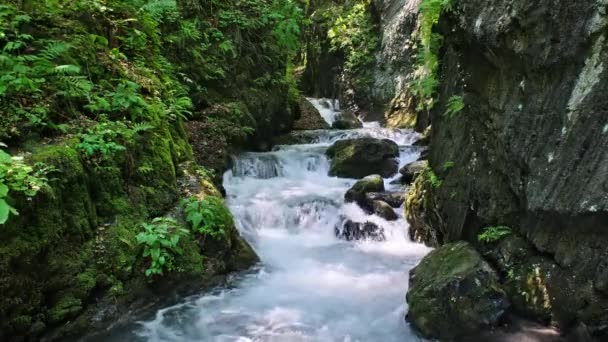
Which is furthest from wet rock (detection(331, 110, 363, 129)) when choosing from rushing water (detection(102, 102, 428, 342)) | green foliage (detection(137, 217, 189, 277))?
green foliage (detection(137, 217, 189, 277))

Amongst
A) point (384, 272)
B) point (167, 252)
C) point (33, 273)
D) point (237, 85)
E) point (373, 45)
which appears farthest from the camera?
point (373, 45)

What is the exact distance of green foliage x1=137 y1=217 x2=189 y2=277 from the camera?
5344 mm

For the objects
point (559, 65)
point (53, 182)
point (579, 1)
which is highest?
point (579, 1)

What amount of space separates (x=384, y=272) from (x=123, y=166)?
4.18 metres

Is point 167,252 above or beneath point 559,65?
beneath

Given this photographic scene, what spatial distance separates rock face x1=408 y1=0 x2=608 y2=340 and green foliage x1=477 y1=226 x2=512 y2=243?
0.32 ft

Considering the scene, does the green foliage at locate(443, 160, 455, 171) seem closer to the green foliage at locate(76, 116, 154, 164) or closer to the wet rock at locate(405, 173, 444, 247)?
the wet rock at locate(405, 173, 444, 247)

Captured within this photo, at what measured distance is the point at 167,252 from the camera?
556 centimetres

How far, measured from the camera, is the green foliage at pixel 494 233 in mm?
5548

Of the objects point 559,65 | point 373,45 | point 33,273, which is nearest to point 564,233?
point 559,65

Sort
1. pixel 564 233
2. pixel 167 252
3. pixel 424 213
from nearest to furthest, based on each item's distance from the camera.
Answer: pixel 564 233
pixel 167 252
pixel 424 213

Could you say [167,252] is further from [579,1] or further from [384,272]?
[579,1]

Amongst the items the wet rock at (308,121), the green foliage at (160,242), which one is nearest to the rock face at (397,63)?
the wet rock at (308,121)

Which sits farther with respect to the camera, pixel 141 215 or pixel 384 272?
pixel 384 272
